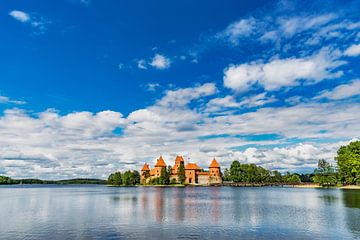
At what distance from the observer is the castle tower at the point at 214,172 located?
552ft

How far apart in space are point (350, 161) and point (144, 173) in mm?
108091

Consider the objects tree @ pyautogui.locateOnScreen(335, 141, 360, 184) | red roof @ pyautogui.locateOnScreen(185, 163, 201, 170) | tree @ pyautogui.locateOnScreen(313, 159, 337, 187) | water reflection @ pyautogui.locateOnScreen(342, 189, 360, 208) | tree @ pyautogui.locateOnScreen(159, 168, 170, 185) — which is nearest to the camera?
water reflection @ pyautogui.locateOnScreen(342, 189, 360, 208)

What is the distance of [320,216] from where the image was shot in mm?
32594

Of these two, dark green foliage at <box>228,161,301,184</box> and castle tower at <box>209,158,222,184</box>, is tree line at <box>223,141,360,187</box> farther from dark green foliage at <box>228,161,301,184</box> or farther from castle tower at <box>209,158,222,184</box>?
castle tower at <box>209,158,222,184</box>

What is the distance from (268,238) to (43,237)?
15.8 metres

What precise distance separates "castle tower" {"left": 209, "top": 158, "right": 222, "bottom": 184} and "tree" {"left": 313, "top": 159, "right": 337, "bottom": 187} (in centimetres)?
6144

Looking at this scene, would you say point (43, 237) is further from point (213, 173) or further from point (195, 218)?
point (213, 173)

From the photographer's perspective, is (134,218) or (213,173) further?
(213,173)

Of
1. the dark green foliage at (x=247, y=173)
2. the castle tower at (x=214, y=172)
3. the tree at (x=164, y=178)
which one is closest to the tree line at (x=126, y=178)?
the tree at (x=164, y=178)

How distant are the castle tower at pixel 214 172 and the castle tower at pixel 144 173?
3297 cm

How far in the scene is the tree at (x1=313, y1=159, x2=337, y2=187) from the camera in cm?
11044

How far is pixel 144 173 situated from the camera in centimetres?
16600

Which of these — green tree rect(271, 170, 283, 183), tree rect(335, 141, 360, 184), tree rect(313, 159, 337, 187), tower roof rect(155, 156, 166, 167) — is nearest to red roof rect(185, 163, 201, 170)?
tower roof rect(155, 156, 166, 167)

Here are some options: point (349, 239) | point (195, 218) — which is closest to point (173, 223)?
point (195, 218)
